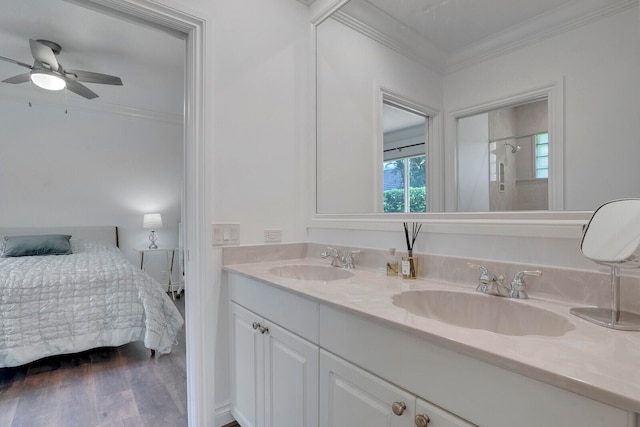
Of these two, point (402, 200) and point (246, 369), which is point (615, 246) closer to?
point (402, 200)

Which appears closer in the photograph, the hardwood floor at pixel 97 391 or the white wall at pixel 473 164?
the white wall at pixel 473 164

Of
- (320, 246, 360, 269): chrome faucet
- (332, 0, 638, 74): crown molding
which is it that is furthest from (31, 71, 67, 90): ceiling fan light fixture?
(320, 246, 360, 269): chrome faucet

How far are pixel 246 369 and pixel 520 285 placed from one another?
1163 millimetres

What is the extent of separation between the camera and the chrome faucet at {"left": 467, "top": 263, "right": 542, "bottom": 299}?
3.35 ft

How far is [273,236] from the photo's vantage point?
1834mm

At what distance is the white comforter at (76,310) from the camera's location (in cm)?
221

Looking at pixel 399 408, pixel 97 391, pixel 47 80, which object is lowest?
pixel 97 391

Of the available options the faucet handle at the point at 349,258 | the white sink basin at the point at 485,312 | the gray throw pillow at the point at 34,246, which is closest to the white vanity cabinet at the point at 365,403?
the white sink basin at the point at 485,312

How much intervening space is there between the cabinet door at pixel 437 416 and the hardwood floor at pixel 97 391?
1.52 m

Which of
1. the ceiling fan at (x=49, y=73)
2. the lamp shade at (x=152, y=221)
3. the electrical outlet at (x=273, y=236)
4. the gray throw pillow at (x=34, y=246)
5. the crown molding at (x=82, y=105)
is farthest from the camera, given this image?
the lamp shade at (x=152, y=221)

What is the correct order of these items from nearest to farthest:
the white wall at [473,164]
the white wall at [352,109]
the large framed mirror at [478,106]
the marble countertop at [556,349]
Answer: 1. the marble countertop at [556,349]
2. the large framed mirror at [478,106]
3. the white wall at [473,164]
4. the white wall at [352,109]

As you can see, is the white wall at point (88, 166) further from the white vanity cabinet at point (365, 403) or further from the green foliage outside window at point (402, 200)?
the white vanity cabinet at point (365, 403)

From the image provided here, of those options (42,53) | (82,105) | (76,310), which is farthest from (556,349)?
(82,105)

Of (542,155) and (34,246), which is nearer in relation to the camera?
(542,155)
